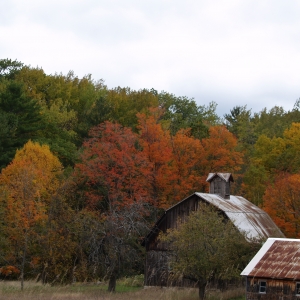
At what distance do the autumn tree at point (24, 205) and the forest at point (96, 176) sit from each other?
0.09 metres

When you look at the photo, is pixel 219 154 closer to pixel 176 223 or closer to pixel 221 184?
pixel 221 184

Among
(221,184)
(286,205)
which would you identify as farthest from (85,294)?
(286,205)

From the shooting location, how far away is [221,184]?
40906 millimetres

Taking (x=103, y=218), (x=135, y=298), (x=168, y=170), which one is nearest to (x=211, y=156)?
(x=168, y=170)

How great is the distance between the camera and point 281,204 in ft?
143

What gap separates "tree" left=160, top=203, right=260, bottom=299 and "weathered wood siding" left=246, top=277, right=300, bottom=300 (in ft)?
6.83

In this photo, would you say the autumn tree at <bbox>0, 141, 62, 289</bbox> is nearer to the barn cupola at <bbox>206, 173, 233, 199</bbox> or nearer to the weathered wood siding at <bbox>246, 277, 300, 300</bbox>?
the barn cupola at <bbox>206, 173, 233, 199</bbox>

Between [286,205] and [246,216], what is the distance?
262 inches

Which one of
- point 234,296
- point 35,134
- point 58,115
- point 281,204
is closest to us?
point 234,296

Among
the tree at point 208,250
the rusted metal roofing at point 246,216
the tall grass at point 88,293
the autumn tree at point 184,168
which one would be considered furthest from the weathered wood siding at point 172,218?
the autumn tree at point 184,168

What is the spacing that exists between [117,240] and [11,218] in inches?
287

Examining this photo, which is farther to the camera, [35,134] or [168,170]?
[35,134]

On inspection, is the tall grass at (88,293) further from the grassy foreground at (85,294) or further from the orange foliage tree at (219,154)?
the orange foliage tree at (219,154)

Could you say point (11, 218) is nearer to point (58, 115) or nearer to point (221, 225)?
point (221, 225)
